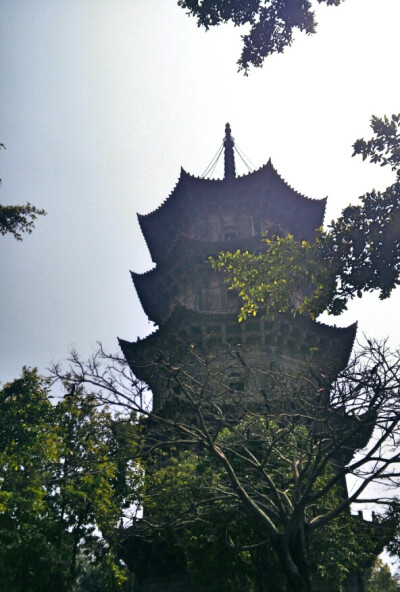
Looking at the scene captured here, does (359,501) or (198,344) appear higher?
(198,344)

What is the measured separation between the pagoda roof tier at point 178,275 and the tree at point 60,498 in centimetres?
736

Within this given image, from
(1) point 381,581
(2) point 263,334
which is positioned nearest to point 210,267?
(2) point 263,334

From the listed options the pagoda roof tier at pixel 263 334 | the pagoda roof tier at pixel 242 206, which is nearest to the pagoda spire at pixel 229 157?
the pagoda roof tier at pixel 242 206

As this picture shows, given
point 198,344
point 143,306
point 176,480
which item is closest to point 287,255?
point 176,480

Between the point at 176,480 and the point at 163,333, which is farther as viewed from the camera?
the point at 163,333

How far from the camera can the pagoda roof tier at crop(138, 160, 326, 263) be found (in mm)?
23766

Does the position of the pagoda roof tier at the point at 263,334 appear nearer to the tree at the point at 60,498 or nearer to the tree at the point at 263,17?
the tree at the point at 60,498

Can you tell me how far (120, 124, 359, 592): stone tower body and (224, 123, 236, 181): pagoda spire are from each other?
0.09 m

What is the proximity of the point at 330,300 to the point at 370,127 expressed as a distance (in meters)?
2.77

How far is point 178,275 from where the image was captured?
23219mm

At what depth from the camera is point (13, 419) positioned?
64.0ft

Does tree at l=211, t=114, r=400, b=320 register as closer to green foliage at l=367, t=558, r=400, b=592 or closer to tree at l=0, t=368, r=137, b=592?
tree at l=0, t=368, r=137, b=592

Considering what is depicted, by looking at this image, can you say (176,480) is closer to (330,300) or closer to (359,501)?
(359,501)

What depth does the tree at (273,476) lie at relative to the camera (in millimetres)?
8531
